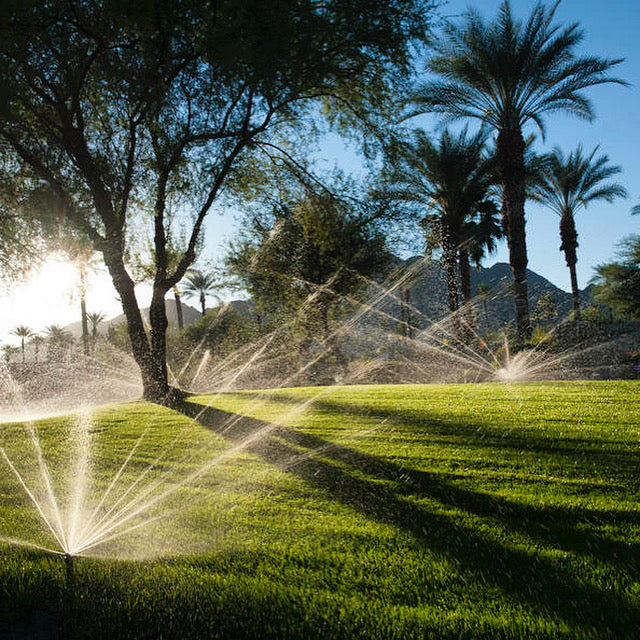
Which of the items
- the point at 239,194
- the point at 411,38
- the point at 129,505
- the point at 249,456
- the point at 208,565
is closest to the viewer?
the point at 208,565

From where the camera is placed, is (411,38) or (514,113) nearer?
(411,38)

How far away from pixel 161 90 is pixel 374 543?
8.32 metres

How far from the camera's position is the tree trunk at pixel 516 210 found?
58.6ft

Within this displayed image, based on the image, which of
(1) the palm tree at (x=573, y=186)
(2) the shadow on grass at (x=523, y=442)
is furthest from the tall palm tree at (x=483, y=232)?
(2) the shadow on grass at (x=523, y=442)

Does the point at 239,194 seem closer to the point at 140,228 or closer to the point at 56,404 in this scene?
the point at 140,228

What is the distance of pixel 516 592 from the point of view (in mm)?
2393

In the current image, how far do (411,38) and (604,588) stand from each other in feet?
29.7

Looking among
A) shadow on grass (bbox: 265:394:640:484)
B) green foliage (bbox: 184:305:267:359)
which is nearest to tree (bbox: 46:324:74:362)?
green foliage (bbox: 184:305:267:359)

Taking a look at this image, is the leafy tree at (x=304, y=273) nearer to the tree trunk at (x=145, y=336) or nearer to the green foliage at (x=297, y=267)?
the green foliage at (x=297, y=267)

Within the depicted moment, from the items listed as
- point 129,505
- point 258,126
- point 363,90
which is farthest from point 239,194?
point 129,505

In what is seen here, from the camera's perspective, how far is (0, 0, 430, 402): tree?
762 centimetres

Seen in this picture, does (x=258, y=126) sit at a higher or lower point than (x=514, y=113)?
lower

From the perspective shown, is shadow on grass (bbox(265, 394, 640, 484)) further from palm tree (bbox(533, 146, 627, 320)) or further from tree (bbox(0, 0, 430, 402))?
A: palm tree (bbox(533, 146, 627, 320))

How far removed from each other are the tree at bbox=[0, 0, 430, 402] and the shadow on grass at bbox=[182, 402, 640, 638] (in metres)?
5.93
